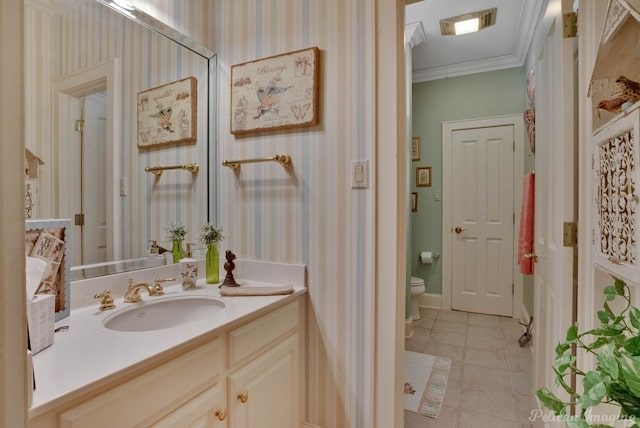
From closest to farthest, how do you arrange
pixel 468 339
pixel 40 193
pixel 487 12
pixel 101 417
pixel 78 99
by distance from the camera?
1. pixel 101 417
2. pixel 40 193
3. pixel 78 99
4. pixel 487 12
5. pixel 468 339

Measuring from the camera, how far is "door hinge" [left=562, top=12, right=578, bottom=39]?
1210 millimetres

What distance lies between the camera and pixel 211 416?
103 centimetres

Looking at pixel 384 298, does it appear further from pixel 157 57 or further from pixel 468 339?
pixel 468 339

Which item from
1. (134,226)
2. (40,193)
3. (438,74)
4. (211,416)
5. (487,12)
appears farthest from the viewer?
(438,74)

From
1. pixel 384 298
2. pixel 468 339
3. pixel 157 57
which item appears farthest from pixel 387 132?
pixel 468 339

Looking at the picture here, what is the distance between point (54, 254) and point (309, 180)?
1018mm

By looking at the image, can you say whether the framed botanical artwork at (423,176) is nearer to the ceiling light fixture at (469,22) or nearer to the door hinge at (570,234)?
the ceiling light fixture at (469,22)

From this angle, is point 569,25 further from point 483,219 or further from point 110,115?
point 483,219

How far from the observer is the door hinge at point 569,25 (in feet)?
3.97

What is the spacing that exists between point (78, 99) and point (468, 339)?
322 centimetres

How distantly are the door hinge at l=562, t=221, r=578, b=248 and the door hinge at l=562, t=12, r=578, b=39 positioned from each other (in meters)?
0.71

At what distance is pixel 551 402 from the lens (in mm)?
457

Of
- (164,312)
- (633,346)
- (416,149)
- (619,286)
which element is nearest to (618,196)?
(619,286)

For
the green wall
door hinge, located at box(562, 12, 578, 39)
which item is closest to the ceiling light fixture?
the green wall
